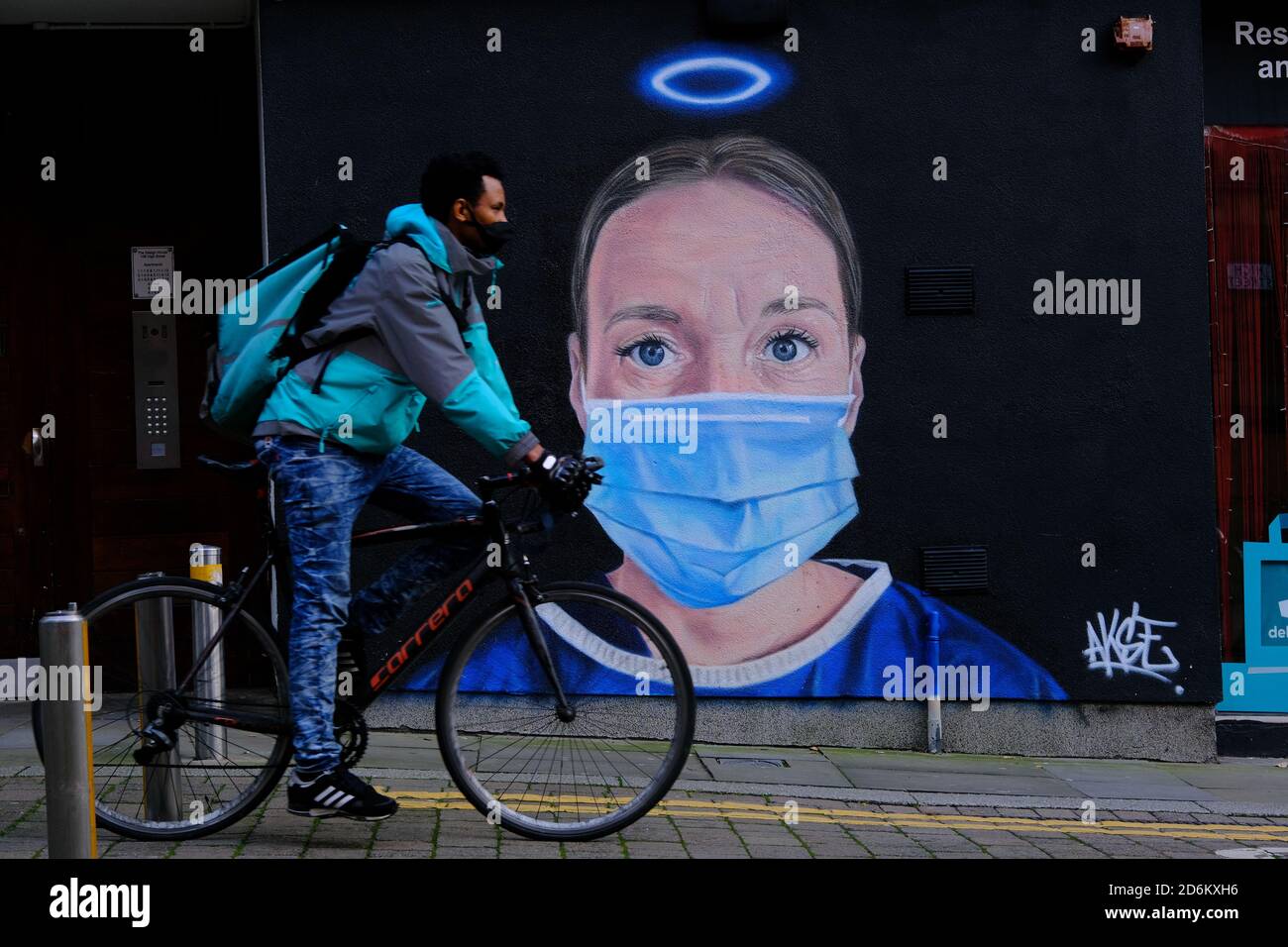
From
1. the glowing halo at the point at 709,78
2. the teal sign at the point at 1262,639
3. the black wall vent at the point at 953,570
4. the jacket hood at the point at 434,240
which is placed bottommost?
the teal sign at the point at 1262,639

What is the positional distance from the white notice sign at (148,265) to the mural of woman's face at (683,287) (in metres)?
2.55

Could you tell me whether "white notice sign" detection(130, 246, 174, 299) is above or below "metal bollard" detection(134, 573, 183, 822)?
above

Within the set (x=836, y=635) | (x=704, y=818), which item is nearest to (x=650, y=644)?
(x=704, y=818)

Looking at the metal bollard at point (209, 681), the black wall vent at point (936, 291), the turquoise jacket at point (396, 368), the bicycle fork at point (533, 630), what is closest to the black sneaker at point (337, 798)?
the metal bollard at point (209, 681)

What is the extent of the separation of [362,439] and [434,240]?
0.67 meters

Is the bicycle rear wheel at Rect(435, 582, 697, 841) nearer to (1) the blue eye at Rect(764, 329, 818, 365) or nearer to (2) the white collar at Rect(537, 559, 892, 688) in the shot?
(2) the white collar at Rect(537, 559, 892, 688)

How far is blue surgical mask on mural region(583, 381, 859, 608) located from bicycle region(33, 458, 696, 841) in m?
2.43

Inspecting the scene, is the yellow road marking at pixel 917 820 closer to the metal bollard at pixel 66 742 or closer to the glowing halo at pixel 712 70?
the metal bollard at pixel 66 742

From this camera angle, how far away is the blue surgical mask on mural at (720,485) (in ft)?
22.9

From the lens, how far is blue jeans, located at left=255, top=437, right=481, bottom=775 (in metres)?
4.32

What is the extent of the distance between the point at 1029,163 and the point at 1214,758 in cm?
316

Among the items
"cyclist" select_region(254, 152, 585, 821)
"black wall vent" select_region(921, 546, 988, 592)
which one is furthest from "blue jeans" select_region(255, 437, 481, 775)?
"black wall vent" select_region(921, 546, 988, 592)

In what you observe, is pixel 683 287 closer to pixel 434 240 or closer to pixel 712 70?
pixel 712 70

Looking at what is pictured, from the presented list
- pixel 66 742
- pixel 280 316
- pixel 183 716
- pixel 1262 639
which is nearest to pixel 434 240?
pixel 280 316
